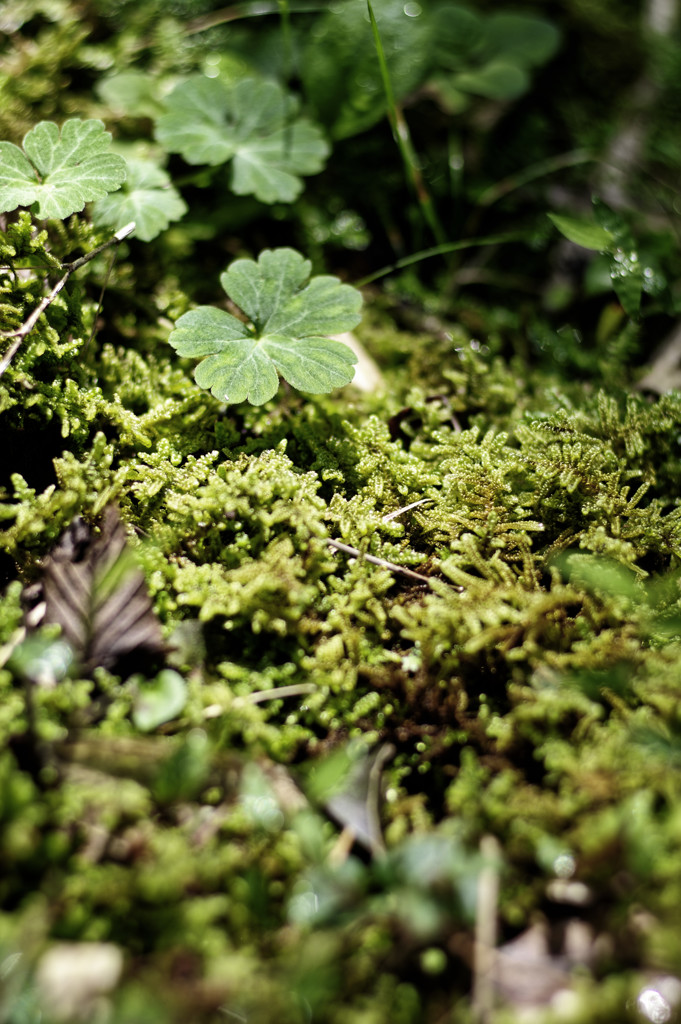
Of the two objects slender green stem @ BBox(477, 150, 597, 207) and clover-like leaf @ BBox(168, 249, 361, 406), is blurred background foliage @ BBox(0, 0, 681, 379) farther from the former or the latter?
clover-like leaf @ BBox(168, 249, 361, 406)

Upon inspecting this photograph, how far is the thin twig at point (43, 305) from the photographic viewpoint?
1.84m

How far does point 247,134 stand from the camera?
2.53 m

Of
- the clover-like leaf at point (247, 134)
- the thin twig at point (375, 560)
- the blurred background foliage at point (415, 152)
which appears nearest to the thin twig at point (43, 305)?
the blurred background foliage at point (415, 152)

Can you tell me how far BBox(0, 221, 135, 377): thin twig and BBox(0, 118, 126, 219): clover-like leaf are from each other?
131 millimetres

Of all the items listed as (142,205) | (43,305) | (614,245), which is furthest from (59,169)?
(614,245)

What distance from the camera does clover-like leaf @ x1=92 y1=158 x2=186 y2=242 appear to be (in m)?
2.18

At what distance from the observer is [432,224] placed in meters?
2.60

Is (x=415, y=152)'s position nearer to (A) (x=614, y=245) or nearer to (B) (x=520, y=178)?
(B) (x=520, y=178)

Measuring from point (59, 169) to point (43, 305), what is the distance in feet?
1.56

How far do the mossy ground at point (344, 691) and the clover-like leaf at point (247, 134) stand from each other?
586 mm

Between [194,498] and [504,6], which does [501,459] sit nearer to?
[194,498]

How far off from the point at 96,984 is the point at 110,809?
270 millimetres

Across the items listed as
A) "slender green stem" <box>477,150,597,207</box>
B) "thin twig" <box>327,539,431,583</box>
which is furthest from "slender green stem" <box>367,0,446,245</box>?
"thin twig" <box>327,539,431,583</box>

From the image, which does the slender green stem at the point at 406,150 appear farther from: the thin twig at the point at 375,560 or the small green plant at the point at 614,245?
the thin twig at the point at 375,560
